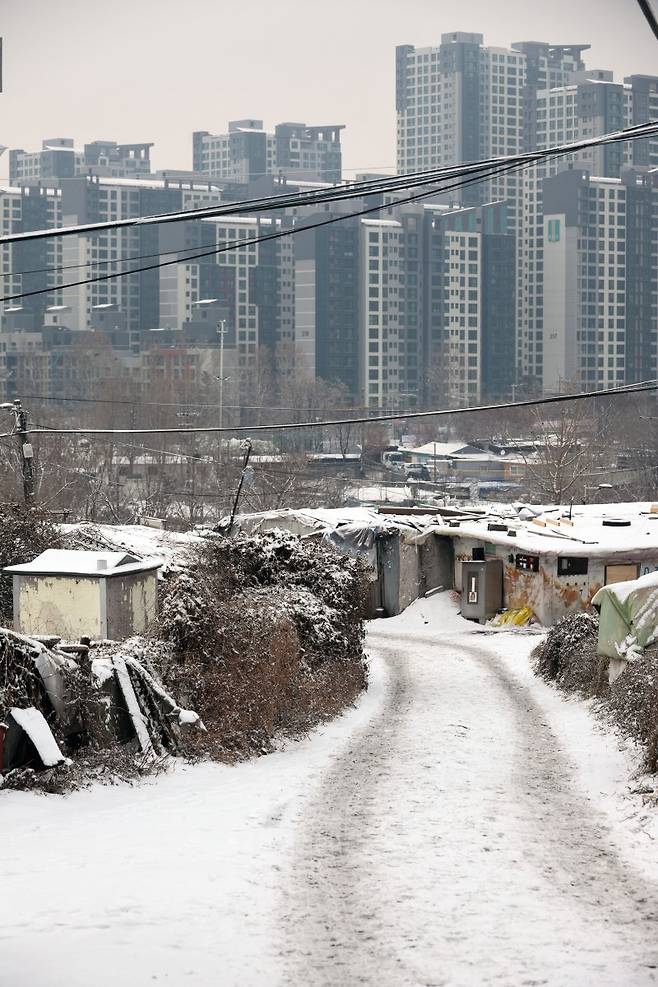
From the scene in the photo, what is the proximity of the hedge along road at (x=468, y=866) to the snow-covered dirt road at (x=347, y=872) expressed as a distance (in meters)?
0.03

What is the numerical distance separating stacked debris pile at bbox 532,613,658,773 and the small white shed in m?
6.96

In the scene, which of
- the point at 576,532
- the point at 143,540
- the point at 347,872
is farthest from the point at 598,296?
the point at 347,872

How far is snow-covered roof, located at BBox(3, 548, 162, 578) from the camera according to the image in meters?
19.4

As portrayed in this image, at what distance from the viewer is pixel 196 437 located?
97312 millimetres

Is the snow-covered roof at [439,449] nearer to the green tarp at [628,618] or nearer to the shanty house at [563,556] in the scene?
the shanty house at [563,556]

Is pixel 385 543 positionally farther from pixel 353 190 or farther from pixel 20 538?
pixel 353 190

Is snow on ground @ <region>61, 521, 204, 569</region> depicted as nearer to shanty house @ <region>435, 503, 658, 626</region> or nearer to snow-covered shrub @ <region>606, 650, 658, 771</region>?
shanty house @ <region>435, 503, 658, 626</region>

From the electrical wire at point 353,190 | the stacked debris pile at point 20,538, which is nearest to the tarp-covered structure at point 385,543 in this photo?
the stacked debris pile at point 20,538

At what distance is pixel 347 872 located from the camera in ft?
40.4

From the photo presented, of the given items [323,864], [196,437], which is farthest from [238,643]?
[196,437]

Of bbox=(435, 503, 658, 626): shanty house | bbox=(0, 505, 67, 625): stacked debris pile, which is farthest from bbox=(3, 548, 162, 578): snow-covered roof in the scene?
bbox=(435, 503, 658, 626): shanty house

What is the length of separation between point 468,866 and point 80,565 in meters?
8.90

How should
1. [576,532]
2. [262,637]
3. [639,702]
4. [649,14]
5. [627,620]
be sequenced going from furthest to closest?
1. [576,532]
2. [627,620]
3. [262,637]
4. [639,702]
5. [649,14]

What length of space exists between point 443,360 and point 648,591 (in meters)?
159
